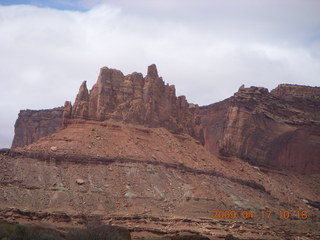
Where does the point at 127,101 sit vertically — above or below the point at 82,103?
above

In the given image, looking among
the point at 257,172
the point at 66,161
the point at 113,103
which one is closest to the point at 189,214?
the point at 66,161

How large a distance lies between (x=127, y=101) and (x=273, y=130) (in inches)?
1154

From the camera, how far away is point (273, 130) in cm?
10694

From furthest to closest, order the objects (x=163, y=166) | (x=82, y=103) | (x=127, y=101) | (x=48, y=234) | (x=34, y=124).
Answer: (x=34, y=124) → (x=127, y=101) → (x=82, y=103) → (x=163, y=166) → (x=48, y=234)

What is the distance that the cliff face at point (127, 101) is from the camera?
278 ft

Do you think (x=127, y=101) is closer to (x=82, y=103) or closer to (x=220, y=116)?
(x=82, y=103)

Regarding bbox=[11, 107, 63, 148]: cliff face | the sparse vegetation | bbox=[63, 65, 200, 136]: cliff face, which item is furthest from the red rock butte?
bbox=[11, 107, 63, 148]: cliff face

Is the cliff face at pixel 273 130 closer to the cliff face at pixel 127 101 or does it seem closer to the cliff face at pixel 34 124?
the cliff face at pixel 127 101

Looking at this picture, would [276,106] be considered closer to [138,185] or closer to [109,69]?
[109,69]

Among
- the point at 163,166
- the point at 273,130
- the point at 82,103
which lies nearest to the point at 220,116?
the point at 273,130

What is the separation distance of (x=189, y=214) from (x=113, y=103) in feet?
67.0

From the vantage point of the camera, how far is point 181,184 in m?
77.3

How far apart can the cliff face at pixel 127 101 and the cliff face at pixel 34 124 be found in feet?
134

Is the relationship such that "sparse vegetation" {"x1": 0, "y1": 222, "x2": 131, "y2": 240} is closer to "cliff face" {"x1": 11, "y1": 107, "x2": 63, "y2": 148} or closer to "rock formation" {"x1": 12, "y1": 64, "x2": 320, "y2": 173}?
"rock formation" {"x1": 12, "y1": 64, "x2": 320, "y2": 173}
